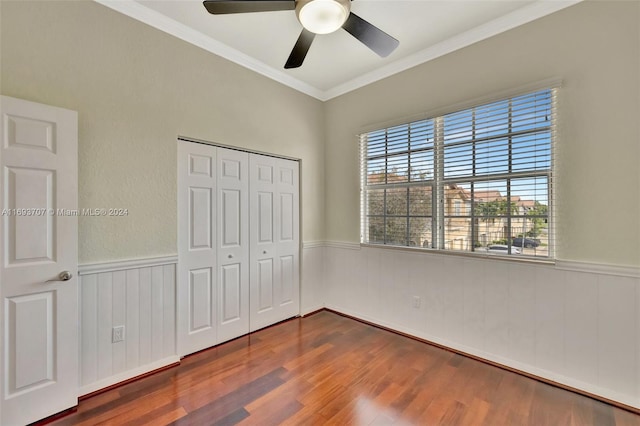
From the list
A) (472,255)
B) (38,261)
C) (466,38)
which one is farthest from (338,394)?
(466,38)

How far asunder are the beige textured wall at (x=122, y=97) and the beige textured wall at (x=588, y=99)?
8.12 ft

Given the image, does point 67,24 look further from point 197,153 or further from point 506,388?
point 506,388

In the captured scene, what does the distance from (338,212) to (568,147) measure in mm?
2356

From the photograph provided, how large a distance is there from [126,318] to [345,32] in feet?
10.0

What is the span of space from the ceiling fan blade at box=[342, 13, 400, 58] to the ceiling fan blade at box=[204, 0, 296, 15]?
396 mm

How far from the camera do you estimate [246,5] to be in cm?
171

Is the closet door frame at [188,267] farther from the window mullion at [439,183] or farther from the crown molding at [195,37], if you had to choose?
the window mullion at [439,183]

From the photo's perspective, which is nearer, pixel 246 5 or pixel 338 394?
pixel 246 5

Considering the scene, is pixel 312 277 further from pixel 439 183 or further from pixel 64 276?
pixel 64 276

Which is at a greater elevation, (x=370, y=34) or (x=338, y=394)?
(x=370, y=34)

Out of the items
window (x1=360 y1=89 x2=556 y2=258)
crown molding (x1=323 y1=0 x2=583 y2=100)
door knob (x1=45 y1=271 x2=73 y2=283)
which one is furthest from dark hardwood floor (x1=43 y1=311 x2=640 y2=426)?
crown molding (x1=323 y1=0 x2=583 y2=100)

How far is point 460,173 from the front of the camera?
2.73 metres

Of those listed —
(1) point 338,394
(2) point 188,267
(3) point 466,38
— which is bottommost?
(1) point 338,394

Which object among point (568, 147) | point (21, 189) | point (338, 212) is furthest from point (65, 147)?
point (568, 147)
